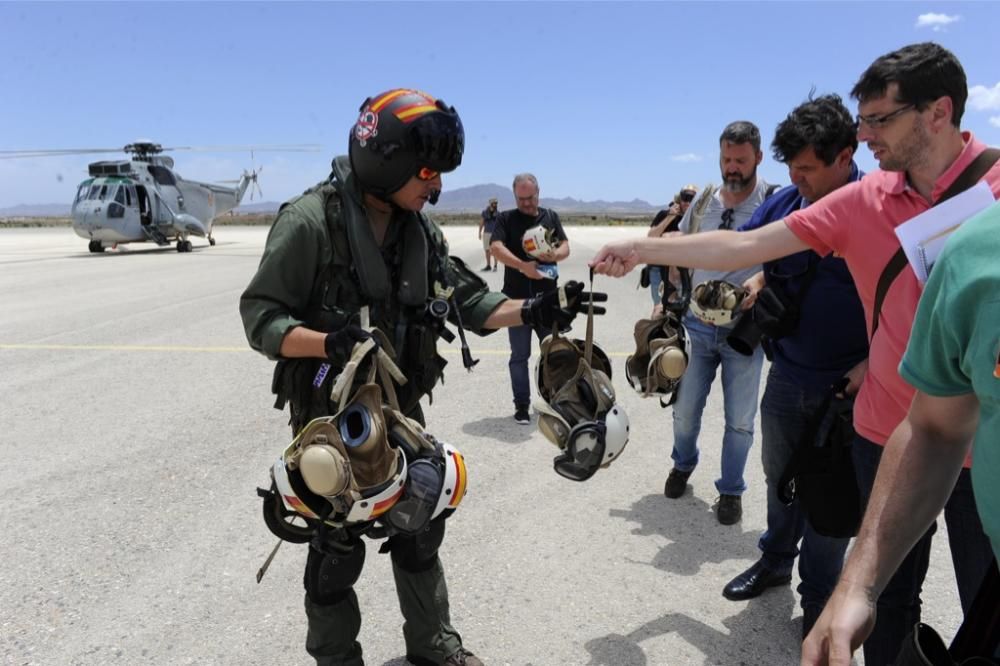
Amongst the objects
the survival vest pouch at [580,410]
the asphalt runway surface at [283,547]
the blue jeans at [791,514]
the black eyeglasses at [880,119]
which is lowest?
the asphalt runway surface at [283,547]

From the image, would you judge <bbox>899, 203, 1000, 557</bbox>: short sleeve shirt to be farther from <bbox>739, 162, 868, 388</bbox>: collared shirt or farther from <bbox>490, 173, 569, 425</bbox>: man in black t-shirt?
<bbox>490, 173, 569, 425</bbox>: man in black t-shirt

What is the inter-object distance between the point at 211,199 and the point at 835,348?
31.0 metres

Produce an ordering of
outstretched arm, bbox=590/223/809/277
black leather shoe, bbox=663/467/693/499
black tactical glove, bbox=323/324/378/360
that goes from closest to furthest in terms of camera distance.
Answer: black tactical glove, bbox=323/324/378/360 → outstretched arm, bbox=590/223/809/277 → black leather shoe, bbox=663/467/693/499

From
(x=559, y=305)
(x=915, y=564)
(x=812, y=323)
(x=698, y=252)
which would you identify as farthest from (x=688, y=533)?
(x=559, y=305)

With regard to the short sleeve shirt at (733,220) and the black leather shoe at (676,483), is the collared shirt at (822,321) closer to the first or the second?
the short sleeve shirt at (733,220)

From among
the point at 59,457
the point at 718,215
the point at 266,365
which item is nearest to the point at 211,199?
the point at 266,365

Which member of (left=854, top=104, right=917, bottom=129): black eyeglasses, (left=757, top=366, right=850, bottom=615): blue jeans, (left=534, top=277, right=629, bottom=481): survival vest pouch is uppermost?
(left=854, top=104, right=917, bottom=129): black eyeglasses

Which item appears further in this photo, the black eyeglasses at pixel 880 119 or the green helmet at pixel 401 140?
the green helmet at pixel 401 140

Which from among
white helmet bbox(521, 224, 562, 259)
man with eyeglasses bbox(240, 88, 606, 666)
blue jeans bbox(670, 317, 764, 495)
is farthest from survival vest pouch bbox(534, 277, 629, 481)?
white helmet bbox(521, 224, 562, 259)

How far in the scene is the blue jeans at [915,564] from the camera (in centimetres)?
205

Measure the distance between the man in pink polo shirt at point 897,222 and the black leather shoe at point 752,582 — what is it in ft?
3.36

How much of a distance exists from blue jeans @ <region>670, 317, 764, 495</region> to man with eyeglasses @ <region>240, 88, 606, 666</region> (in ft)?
5.69

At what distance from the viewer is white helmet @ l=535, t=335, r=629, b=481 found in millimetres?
2490

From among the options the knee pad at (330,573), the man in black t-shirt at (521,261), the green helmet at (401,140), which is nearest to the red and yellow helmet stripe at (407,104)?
the green helmet at (401,140)
